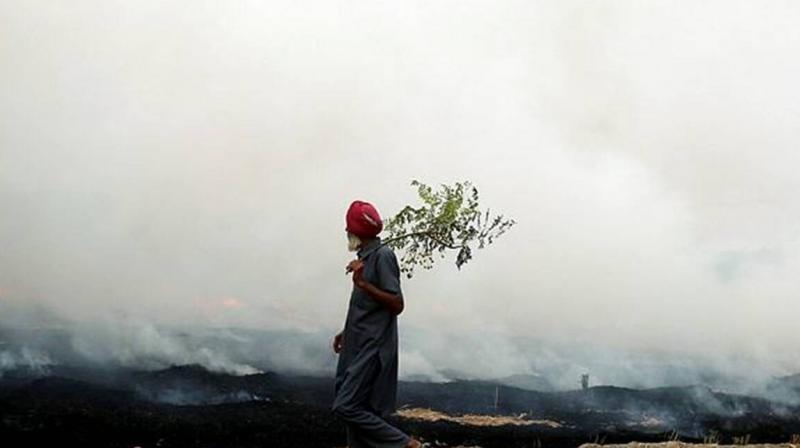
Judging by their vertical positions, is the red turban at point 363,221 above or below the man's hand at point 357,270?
above

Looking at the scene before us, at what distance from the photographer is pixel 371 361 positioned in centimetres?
897

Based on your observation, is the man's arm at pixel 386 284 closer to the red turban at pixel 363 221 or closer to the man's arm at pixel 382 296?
the man's arm at pixel 382 296

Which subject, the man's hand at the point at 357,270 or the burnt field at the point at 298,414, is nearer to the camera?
the man's hand at the point at 357,270

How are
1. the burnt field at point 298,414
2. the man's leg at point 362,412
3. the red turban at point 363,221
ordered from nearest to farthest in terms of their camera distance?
the man's leg at point 362,412
the red turban at point 363,221
the burnt field at point 298,414

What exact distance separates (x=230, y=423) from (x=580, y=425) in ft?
19.7

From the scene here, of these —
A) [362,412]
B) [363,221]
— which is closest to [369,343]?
[362,412]

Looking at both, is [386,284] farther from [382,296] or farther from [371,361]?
[371,361]

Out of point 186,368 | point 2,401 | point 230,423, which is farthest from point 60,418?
point 186,368

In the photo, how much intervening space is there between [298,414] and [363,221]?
676cm

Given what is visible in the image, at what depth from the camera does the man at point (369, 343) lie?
29.2 ft

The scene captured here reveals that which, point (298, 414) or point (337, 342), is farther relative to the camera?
point (298, 414)

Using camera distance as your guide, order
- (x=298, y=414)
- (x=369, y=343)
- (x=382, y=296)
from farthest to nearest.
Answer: (x=298, y=414) < (x=369, y=343) < (x=382, y=296)

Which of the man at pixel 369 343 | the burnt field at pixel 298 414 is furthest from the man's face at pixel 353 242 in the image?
the burnt field at pixel 298 414

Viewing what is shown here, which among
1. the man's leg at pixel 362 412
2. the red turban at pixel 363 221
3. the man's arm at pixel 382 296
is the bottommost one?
the man's leg at pixel 362 412
